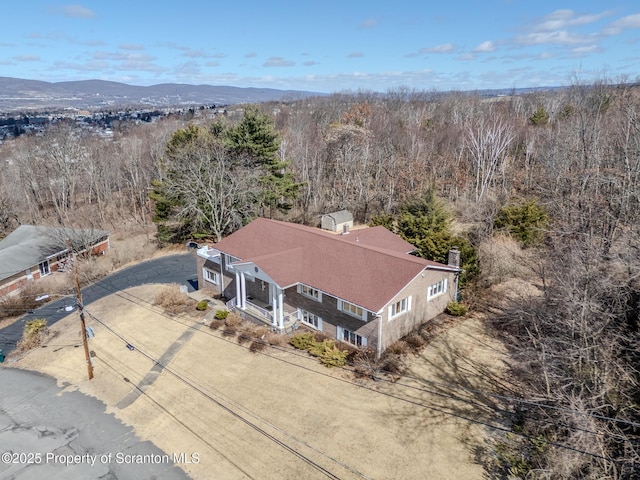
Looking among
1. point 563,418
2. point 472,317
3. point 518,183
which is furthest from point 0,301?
point 518,183

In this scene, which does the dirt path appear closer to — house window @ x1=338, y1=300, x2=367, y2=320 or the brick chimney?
house window @ x1=338, y1=300, x2=367, y2=320

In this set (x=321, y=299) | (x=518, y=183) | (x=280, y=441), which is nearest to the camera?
(x=280, y=441)

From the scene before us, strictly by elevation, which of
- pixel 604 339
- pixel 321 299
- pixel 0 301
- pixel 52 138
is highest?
pixel 52 138

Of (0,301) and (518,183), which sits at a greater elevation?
(518,183)

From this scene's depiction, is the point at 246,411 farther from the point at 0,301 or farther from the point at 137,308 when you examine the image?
the point at 0,301

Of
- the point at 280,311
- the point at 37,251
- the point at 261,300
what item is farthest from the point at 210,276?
the point at 37,251

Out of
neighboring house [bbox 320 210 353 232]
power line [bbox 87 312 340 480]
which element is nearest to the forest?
neighboring house [bbox 320 210 353 232]
